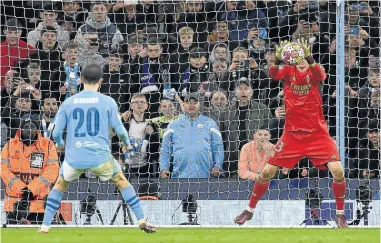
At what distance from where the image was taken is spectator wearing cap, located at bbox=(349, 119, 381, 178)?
1719 centimetres

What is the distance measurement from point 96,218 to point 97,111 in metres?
3.93

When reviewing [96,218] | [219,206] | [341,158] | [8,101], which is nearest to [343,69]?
[341,158]

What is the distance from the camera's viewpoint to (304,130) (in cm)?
1512

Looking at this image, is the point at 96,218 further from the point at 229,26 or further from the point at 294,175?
the point at 229,26

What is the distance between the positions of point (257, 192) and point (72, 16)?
5831 millimetres

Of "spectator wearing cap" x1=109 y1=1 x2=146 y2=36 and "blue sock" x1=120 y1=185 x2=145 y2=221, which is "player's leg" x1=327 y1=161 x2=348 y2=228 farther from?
"spectator wearing cap" x1=109 y1=1 x2=146 y2=36

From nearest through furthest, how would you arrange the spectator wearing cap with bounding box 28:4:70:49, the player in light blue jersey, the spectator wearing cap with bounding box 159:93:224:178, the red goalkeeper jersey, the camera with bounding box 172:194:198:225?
the player in light blue jersey → the red goalkeeper jersey → the camera with bounding box 172:194:198:225 → the spectator wearing cap with bounding box 159:93:224:178 → the spectator wearing cap with bounding box 28:4:70:49

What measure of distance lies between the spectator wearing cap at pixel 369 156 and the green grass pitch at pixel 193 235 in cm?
218

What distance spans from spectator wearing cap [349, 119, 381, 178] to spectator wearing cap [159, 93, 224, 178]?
1.99 meters

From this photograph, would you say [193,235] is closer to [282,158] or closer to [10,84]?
[282,158]

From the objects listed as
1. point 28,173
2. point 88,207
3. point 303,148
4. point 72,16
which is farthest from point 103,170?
point 72,16

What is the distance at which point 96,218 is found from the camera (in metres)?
16.7

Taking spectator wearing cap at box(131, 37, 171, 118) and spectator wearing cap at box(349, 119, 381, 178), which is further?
spectator wearing cap at box(131, 37, 171, 118)

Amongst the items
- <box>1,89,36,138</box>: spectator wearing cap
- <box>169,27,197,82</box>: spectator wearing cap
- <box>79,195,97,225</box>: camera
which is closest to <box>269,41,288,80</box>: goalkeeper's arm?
<box>79,195,97,225</box>: camera
